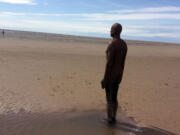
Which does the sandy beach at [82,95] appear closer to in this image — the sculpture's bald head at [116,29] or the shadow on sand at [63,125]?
the shadow on sand at [63,125]

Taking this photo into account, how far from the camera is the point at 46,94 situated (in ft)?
24.9

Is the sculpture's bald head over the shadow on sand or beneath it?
over

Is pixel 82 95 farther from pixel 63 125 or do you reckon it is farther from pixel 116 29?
pixel 116 29

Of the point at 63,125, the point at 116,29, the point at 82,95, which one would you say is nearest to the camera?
the point at 116,29

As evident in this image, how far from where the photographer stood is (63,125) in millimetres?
5359

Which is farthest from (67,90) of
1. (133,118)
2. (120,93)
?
(133,118)

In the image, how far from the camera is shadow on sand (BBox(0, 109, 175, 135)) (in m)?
5.02

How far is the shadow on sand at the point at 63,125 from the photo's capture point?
5.02 meters

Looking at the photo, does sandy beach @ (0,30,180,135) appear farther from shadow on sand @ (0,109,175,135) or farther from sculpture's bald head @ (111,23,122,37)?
sculpture's bald head @ (111,23,122,37)

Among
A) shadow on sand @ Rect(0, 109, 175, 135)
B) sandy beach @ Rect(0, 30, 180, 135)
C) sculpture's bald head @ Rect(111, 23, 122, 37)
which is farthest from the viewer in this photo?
sandy beach @ Rect(0, 30, 180, 135)

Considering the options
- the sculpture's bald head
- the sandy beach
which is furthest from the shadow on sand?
the sculpture's bald head

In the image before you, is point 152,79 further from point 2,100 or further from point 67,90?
point 2,100

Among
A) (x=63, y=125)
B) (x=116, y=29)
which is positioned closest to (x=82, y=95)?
(x=63, y=125)

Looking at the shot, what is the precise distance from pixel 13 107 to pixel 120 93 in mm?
3434
